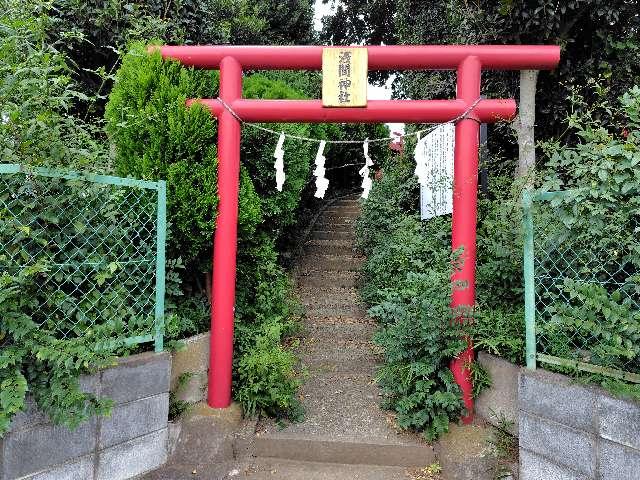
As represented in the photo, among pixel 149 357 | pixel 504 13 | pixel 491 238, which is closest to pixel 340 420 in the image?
pixel 149 357

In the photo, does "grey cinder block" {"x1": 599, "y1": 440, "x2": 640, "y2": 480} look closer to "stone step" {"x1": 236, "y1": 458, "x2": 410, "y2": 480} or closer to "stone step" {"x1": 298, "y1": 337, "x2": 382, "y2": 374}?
"stone step" {"x1": 236, "y1": 458, "x2": 410, "y2": 480}

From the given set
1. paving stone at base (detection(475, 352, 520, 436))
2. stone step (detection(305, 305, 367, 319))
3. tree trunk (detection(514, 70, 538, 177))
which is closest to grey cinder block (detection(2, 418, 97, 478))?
paving stone at base (detection(475, 352, 520, 436))

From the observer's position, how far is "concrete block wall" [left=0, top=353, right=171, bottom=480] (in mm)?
2568

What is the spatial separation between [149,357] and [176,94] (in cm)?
204

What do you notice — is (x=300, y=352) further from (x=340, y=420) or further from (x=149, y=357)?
(x=149, y=357)

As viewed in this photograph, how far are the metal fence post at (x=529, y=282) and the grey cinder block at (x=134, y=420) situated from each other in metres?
2.52

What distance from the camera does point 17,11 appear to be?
3.06m

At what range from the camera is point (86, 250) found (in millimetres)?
2889

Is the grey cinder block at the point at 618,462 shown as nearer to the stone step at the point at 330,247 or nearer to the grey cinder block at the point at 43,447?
the grey cinder block at the point at 43,447

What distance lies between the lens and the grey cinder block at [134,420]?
2.97m

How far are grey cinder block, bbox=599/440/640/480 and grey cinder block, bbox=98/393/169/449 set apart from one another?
2782 millimetres

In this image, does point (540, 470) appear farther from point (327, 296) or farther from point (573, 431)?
point (327, 296)

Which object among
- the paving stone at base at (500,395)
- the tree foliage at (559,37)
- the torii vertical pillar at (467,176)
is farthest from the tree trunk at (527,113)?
the paving stone at base at (500,395)

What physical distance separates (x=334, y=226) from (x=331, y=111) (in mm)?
4706
